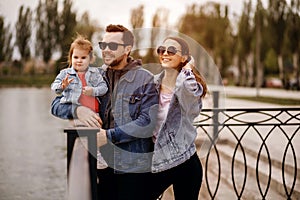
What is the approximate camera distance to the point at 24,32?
30.6 meters

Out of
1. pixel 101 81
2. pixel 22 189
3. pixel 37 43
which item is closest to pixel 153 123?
pixel 101 81

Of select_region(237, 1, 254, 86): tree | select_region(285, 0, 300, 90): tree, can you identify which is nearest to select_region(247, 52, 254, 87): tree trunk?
select_region(237, 1, 254, 86): tree

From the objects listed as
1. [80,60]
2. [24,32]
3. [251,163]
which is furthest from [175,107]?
[24,32]

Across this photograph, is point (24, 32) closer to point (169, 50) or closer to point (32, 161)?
point (32, 161)

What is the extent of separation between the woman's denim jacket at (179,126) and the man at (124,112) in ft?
0.20

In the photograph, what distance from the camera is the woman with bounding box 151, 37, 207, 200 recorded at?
2.27 metres

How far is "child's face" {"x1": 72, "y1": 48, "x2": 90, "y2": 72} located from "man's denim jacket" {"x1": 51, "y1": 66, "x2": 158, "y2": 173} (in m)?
0.08

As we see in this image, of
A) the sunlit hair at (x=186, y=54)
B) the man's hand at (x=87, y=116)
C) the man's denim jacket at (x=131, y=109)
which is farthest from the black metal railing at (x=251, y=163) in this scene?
the man's hand at (x=87, y=116)

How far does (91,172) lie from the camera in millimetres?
2301

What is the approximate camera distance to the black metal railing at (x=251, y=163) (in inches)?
153

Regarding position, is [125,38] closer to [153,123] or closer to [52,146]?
[153,123]

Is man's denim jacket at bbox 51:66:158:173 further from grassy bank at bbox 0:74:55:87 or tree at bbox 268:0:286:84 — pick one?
grassy bank at bbox 0:74:55:87

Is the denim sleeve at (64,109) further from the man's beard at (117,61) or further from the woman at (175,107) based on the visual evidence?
the woman at (175,107)

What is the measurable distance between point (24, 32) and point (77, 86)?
97.4 feet
